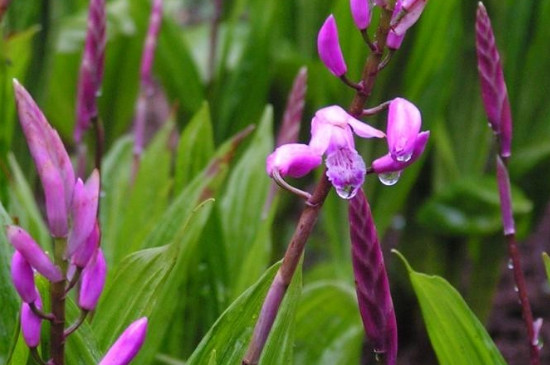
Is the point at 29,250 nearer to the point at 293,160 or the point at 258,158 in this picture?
the point at 293,160

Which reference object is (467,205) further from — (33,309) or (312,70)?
(33,309)

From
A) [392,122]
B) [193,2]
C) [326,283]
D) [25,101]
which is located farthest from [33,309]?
[193,2]

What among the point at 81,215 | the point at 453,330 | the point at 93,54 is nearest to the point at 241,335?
the point at 453,330

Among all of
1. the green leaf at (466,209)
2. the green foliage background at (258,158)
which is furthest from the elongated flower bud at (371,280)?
the green leaf at (466,209)

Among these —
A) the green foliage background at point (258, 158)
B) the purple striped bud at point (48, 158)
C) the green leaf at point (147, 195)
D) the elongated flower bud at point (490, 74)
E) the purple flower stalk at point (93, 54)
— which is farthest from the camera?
the green leaf at point (147, 195)

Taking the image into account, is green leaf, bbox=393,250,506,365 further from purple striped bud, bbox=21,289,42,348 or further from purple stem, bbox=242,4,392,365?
purple striped bud, bbox=21,289,42,348

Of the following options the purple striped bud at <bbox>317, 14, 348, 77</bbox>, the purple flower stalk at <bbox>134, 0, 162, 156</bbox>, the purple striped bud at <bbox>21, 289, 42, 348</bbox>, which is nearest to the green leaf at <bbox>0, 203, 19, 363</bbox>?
the purple striped bud at <bbox>21, 289, 42, 348</bbox>

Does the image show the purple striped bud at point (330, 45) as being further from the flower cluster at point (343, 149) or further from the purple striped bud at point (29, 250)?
the purple striped bud at point (29, 250)
